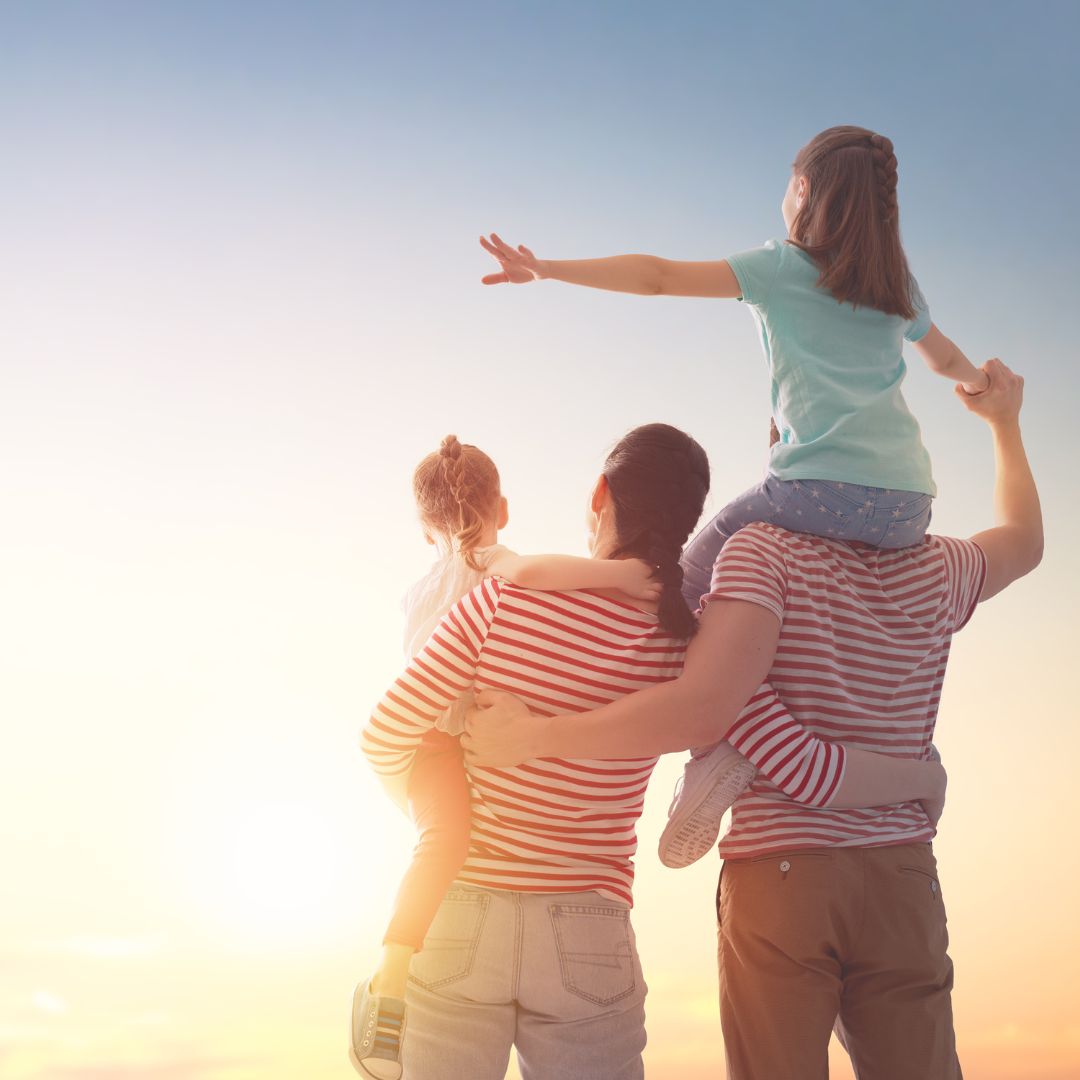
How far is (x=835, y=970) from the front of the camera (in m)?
2.29

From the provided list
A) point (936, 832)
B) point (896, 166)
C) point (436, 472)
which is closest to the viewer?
point (936, 832)

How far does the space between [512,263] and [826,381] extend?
30.0 inches

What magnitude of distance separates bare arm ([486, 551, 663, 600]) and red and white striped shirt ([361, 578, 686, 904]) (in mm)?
31

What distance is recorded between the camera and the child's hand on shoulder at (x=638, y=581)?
88.6 inches

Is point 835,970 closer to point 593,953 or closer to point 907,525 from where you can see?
point 593,953

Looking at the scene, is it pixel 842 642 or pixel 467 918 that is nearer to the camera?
pixel 467 918

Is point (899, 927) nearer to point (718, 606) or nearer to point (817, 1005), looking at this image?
point (817, 1005)

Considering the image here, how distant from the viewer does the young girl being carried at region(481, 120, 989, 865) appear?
2498mm

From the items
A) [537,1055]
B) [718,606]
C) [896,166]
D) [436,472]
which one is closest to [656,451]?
[718,606]

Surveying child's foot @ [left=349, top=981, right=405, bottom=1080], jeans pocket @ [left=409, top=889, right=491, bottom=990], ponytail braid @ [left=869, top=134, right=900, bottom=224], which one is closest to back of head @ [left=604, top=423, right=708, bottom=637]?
jeans pocket @ [left=409, top=889, right=491, bottom=990]

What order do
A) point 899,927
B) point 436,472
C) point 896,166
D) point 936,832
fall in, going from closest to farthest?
1. point 899,927
2. point 936,832
3. point 896,166
4. point 436,472

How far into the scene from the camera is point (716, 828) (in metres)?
2.36

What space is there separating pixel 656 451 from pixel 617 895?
0.91 m

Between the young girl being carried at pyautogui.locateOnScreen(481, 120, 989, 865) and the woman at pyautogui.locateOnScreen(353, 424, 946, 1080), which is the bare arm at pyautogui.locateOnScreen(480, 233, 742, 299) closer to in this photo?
the young girl being carried at pyautogui.locateOnScreen(481, 120, 989, 865)
